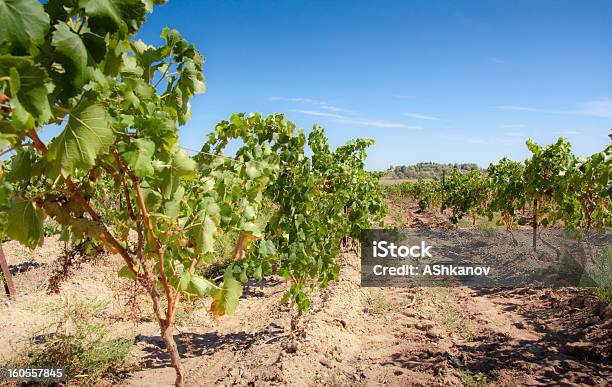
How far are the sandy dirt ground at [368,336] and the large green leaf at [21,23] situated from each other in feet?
6.99

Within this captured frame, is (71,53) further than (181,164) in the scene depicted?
No

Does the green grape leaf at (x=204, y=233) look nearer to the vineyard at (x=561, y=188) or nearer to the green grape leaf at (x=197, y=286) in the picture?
the green grape leaf at (x=197, y=286)

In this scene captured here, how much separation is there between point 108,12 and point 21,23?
0.72 ft

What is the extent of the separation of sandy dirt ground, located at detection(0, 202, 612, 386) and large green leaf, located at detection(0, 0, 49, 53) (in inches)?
83.9

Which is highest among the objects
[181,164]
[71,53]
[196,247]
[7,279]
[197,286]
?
[71,53]

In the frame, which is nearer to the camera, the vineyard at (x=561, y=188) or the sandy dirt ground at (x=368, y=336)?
the sandy dirt ground at (x=368, y=336)

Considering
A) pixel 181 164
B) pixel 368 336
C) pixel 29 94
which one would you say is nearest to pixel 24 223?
pixel 181 164

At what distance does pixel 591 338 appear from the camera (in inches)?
189

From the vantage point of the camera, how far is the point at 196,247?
2.48 meters

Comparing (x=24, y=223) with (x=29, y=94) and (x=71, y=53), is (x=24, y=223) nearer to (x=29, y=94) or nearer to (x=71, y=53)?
(x=29, y=94)

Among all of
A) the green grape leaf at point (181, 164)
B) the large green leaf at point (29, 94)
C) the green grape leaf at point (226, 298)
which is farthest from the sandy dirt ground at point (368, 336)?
the large green leaf at point (29, 94)

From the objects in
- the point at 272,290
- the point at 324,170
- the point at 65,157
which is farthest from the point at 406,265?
the point at 65,157

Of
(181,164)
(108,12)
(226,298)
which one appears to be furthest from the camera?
(226,298)

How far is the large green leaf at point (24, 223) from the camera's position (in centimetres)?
196
